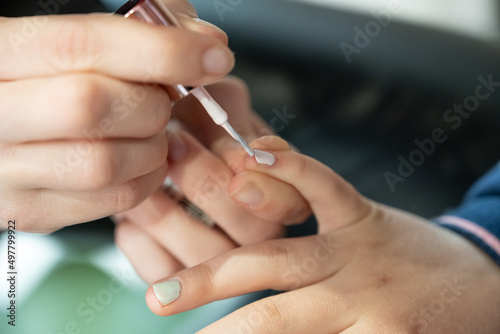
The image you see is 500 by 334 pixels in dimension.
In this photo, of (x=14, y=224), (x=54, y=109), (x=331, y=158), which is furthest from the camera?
(x=331, y=158)

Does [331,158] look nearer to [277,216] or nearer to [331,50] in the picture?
[331,50]

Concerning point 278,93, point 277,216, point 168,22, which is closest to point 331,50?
point 278,93

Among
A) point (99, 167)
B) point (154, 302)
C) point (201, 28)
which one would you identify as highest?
point (201, 28)

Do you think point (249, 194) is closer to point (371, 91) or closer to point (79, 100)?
point (79, 100)

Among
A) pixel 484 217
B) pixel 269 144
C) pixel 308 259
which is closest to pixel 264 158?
pixel 269 144

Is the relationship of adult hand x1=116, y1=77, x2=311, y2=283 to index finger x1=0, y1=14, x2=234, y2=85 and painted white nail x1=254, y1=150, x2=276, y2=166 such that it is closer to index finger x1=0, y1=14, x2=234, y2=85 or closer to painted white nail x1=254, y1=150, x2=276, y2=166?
painted white nail x1=254, y1=150, x2=276, y2=166

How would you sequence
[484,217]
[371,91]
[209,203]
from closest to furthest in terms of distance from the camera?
[209,203]
[484,217]
[371,91]

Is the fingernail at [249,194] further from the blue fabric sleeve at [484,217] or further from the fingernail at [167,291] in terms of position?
the blue fabric sleeve at [484,217]
